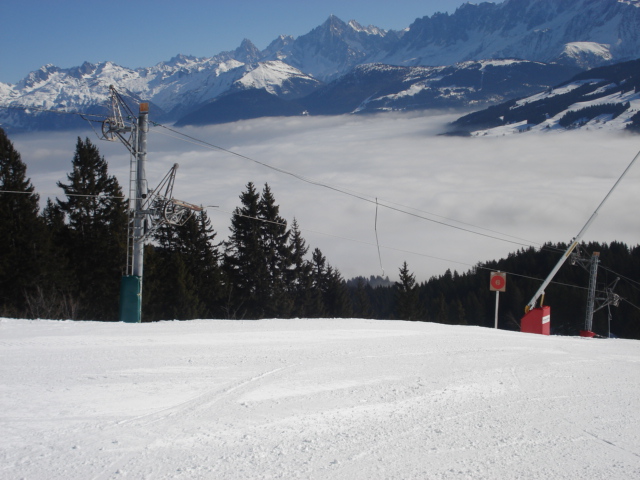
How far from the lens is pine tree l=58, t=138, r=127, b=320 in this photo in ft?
118

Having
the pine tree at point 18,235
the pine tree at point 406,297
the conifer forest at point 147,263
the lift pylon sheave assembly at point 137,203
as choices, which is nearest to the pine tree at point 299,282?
the conifer forest at point 147,263

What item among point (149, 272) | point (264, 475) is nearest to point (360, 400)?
point (264, 475)

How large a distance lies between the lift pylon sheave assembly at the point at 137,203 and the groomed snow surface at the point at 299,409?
5.06 meters

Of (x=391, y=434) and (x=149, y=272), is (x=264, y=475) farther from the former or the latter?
(x=149, y=272)

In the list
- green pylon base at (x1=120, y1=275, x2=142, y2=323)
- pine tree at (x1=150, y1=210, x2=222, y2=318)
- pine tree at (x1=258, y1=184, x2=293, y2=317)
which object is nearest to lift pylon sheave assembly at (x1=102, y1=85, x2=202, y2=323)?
green pylon base at (x1=120, y1=275, x2=142, y2=323)

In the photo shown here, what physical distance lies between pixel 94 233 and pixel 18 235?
513cm

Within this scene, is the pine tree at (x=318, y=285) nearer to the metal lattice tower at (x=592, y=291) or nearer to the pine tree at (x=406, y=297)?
the pine tree at (x=406, y=297)

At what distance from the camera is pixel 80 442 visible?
5742 mm

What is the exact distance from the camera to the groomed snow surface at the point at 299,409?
545 centimetres

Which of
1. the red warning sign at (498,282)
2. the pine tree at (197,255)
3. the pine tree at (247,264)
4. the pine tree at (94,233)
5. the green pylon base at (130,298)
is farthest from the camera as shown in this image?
the pine tree at (247,264)

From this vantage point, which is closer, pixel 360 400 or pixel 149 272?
pixel 360 400

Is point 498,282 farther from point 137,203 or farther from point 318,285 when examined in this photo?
point 318,285

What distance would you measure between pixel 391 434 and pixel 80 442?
10.4ft

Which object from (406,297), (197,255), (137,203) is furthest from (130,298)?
(406,297)
